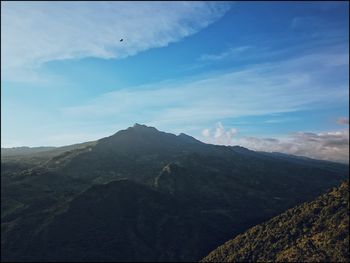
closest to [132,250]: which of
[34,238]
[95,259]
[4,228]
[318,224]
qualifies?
[95,259]

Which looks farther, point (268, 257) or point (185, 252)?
point (185, 252)

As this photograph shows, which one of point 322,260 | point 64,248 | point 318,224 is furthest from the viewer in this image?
point 64,248

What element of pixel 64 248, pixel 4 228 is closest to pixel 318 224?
pixel 64 248

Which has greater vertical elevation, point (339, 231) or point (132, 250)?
point (339, 231)

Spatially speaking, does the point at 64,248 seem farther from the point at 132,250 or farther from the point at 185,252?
the point at 185,252

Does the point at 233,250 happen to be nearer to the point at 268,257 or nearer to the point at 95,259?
the point at 268,257

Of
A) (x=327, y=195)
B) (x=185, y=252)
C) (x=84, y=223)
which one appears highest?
(x=327, y=195)

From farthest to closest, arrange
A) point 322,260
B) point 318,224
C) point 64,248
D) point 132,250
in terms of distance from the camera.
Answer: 1. point 132,250
2. point 64,248
3. point 318,224
4. point 322,260
